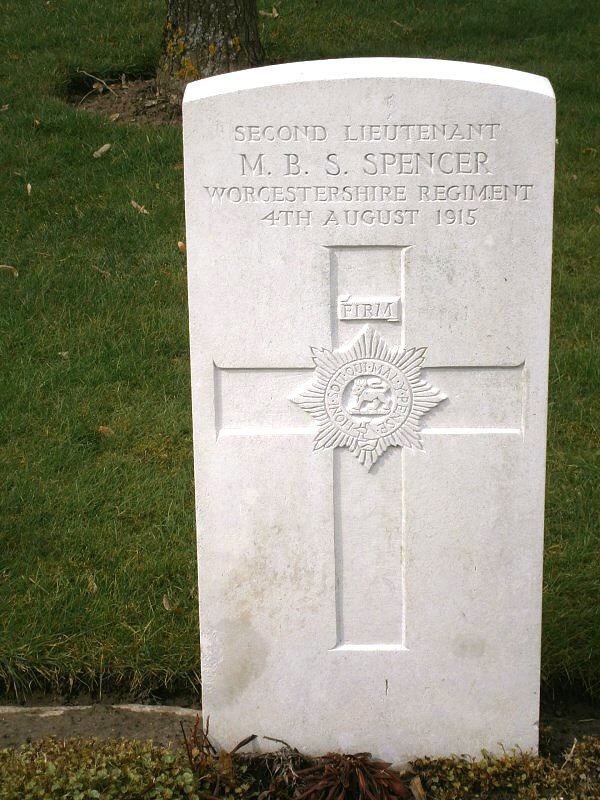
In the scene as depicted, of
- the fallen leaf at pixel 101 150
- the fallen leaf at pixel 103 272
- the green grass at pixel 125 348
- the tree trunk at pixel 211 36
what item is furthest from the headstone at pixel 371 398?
the tree trunk at pixel 211 36

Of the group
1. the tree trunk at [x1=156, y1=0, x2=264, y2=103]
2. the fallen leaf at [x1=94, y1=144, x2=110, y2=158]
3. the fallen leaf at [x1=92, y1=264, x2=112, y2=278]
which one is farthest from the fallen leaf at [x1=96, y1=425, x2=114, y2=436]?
the tree trunk at [x1=156, y1=0, x2=264, y2=103]

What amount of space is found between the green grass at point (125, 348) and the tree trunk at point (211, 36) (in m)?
0.54

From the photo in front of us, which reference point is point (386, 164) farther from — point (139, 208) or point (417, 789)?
point (139, 208)

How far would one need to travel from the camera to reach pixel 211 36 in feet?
23.5

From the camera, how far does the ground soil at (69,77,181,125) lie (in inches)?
294

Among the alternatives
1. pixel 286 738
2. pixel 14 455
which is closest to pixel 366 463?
pixel 286 738

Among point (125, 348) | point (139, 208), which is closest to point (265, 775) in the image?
point (125, 348)

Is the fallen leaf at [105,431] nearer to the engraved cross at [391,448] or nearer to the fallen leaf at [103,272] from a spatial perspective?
the fallen leaf at [103,272]

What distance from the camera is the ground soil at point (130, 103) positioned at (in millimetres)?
7465

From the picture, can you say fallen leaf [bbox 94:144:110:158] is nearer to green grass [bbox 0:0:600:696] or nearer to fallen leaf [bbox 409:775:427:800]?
green grass [bbox 0:0:600:696]

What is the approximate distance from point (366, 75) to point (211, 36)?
4.86 m

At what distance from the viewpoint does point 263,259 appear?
2.74 meters

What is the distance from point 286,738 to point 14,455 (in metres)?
1.92

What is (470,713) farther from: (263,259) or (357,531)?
(263,259)
